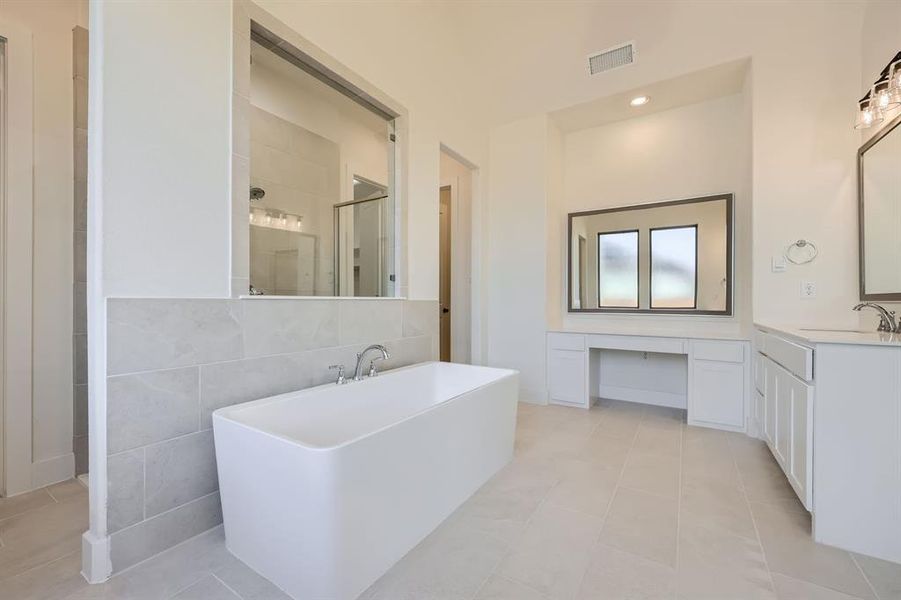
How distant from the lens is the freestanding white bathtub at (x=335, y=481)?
119cm

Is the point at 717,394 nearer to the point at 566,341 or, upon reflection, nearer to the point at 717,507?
the point at 566,341

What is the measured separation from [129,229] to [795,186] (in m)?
3.88

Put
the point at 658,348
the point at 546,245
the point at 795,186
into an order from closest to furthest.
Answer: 1. the point at 795,186
2. the point at 658,348
3. the point at 546,245

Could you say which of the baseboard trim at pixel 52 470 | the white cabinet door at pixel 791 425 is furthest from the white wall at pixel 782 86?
the baseboard trim at pixel 52 470

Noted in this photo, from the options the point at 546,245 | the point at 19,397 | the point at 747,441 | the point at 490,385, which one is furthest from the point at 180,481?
the point at 747,441

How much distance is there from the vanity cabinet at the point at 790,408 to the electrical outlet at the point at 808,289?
533mm

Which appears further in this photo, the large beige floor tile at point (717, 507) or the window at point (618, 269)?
the window at point (618, 269)

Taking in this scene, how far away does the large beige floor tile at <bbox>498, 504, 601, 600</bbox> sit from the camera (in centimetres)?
134

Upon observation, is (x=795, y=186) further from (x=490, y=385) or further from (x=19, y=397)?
(x=19, y=397)

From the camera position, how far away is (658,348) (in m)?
3.12

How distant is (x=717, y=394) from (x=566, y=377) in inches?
45.6

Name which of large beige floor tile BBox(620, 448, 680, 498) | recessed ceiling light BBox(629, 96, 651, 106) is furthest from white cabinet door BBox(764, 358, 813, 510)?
recessed ceiling light BBox(629, 96, 651, 106)

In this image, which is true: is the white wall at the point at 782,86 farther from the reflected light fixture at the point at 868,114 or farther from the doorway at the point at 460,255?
the doorway at the point at 460,255

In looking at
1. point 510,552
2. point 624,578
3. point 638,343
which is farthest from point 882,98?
point 510,552
